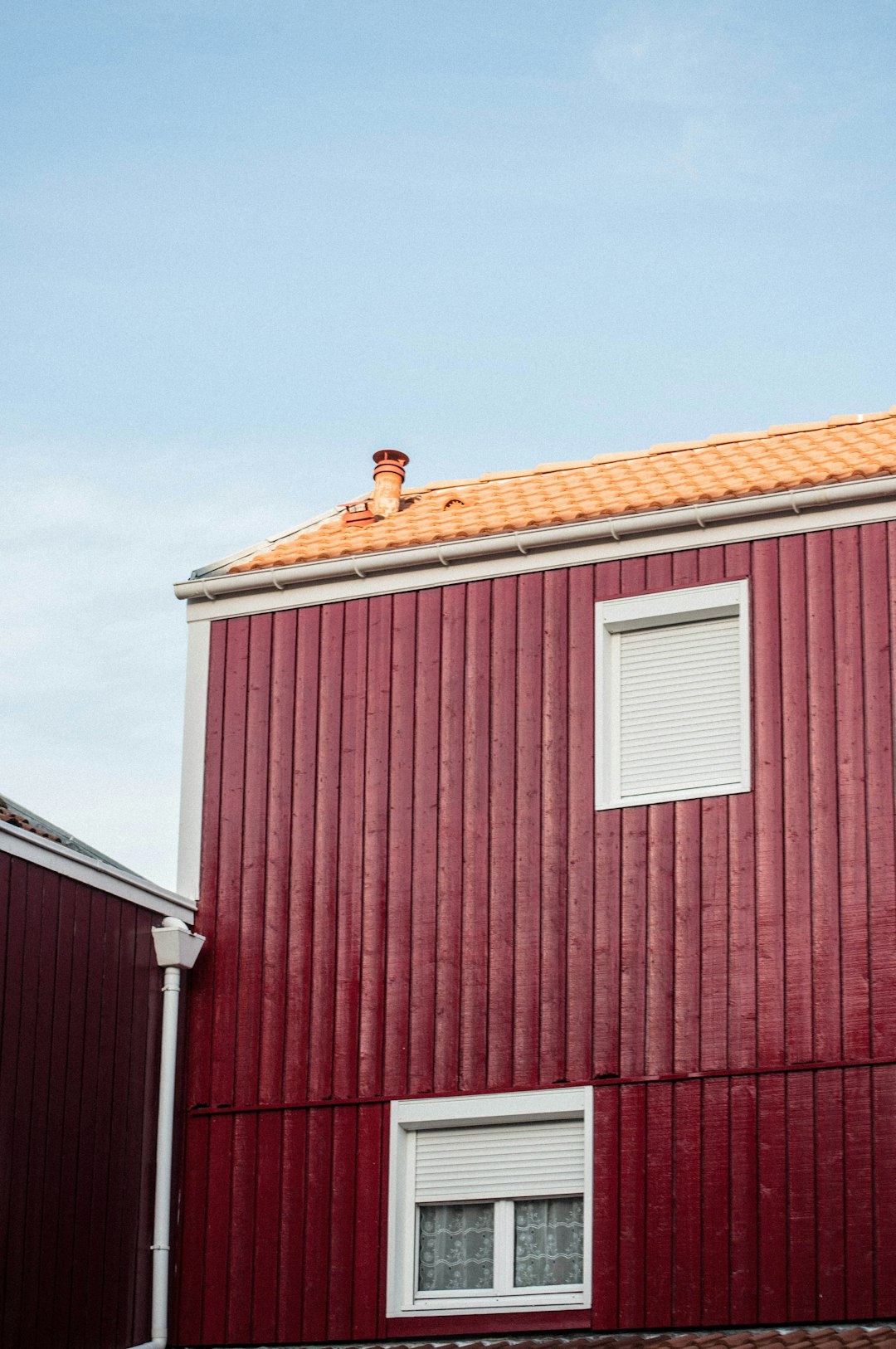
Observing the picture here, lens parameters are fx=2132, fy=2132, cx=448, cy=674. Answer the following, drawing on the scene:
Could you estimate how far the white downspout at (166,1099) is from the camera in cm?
1584

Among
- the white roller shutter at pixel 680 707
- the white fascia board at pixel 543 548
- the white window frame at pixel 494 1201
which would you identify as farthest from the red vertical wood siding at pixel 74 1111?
the white roller shutter at pixel 680 707

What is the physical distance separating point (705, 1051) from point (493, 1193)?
193 cm

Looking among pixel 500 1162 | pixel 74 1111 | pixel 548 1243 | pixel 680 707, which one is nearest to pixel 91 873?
pixel 74 1111

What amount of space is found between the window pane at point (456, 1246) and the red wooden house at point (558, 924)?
0.07 feet

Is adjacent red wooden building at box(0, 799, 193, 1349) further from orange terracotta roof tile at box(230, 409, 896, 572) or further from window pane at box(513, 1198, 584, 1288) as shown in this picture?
orange terracotta roof tile at box(230, 409, 896, 572)

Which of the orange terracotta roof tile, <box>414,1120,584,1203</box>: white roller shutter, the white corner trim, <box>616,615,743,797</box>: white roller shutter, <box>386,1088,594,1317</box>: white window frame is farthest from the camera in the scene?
the white corner trim

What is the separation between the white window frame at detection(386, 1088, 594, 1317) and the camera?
15.2 meters

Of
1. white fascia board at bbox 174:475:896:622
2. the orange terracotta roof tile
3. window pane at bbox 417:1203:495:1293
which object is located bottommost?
window pane at bbox 417:1203:495:1293

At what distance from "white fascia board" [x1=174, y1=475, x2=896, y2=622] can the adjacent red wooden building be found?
270cm

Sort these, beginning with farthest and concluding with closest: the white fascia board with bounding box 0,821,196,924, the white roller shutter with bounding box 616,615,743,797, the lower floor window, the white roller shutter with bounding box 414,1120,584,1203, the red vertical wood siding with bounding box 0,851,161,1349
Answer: the white roller shutter with bounding box 616,615,743,797, the white roller shutter with bounding box 414,1120,584,1203, the lower floor window, the white fascia board with bounding box 0,821,196,924, the red vertical wood siding with bounding box 0,851,161,1349

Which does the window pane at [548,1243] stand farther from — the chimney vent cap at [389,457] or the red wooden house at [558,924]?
the chimney vent cap at [389,457]

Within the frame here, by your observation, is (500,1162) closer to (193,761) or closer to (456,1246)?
(456,1246)

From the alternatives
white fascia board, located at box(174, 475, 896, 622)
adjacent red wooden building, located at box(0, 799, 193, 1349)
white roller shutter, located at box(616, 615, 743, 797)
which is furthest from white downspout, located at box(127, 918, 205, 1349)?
white roller shutter, located at box(616, 615, 743, 797)

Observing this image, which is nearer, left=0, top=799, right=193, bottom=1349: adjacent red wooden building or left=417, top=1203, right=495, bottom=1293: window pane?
left=0, top=799, right=193, bottom=1349: adjacent red wooden building
